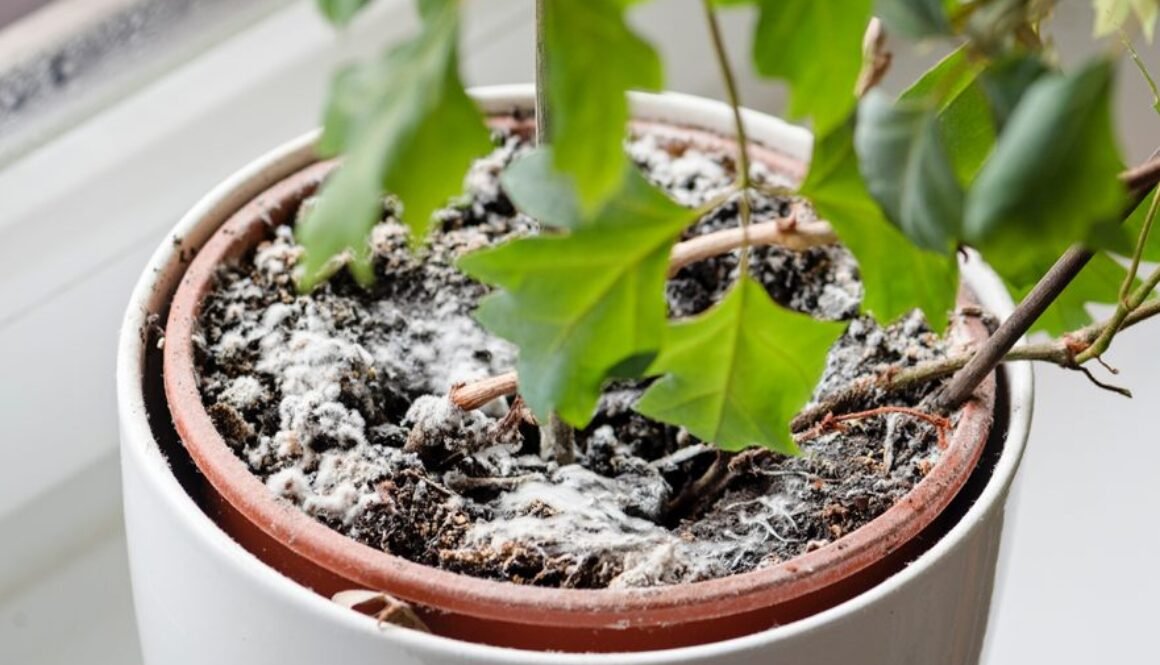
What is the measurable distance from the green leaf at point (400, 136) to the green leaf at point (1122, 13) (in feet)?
0.63

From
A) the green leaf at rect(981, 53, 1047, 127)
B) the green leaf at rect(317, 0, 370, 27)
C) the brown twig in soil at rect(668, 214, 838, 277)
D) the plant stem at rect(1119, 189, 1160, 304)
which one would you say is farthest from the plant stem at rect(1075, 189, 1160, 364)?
the green leaf at rect(317, 0, 370, 27)

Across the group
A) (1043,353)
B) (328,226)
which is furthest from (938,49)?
(328,226)

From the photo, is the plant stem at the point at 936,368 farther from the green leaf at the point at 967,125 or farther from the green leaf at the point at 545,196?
the green leaf at the point at 545,196

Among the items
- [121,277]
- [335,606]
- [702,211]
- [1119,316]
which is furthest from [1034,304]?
[121,277]

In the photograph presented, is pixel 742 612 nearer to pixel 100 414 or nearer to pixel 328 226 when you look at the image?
pixel 328 226

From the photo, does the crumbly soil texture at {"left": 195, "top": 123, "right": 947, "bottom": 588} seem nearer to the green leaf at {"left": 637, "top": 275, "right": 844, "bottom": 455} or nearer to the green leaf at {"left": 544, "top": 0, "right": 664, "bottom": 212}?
the green leaf at {"left": 637, "top": 275, "right": 844, "bottom": 455}

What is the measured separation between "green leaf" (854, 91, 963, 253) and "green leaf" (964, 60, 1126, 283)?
36mm

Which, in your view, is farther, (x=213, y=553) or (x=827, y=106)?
(x=213, y=553)

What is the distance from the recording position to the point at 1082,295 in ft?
2.16

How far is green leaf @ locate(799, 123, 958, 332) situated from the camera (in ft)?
1.63

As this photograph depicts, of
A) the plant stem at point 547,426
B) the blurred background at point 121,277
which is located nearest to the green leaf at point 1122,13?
the plant stem at point 547,426

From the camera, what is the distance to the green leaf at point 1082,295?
2.13 feet

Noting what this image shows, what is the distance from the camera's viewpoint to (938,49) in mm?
1407

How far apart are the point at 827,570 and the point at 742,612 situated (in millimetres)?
38
